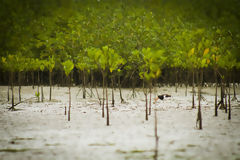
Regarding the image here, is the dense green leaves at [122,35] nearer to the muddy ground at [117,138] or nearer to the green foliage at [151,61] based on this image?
the green foliage at [151,61]

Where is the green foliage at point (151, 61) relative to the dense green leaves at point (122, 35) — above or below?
below

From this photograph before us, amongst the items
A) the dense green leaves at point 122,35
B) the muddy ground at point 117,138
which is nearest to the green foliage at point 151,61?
the dense green leaves at point 122,35

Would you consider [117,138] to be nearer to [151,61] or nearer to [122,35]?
[151,61]

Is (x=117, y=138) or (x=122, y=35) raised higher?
(x=122, y=35)

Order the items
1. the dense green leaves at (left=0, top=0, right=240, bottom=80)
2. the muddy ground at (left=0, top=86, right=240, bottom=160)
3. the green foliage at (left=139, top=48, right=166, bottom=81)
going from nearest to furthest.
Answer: the muddy ground at (left=0, top=86, right=240, bottom=160) < the green foliage at (left=139, top=48, right=166, bottom=81) < the dense green leaves at (left=0, top=0, right=240, bottom=80)

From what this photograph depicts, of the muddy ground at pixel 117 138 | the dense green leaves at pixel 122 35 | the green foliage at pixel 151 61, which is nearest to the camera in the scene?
the muddy ground at pixel 117 138

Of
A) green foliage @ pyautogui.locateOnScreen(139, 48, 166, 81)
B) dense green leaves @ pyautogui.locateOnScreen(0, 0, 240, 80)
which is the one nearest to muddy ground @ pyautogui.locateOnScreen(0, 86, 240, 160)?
green foliage @ pyautogui.locateOnScreen(139, 48, 166, 81)

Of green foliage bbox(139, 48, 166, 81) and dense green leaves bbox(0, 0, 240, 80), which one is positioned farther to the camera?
dense green leaves bbox(0, 0, 240, 80)

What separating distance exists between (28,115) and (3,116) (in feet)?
2.42

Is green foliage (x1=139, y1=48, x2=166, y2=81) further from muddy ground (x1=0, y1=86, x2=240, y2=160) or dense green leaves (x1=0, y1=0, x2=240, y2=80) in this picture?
muddy ground (x1=0, y1=86, x2=240, y2=160)

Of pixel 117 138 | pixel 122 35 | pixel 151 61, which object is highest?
pixel 122 35

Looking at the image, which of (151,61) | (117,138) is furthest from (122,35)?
(117,138)

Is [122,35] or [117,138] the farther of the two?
[122,35]

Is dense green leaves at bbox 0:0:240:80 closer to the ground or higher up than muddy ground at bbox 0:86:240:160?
higher up
